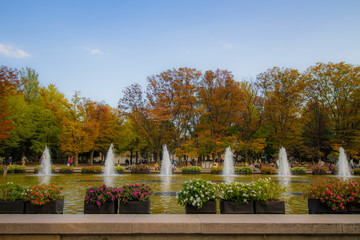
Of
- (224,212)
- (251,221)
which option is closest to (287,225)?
(251,221)

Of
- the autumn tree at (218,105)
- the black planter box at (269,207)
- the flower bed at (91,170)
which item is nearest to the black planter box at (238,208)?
the black planter box at (269,207)

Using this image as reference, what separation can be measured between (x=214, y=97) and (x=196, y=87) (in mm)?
3478

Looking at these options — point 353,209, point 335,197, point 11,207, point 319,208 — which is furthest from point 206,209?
point 11,207

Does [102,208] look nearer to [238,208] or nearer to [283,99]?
[238,208]

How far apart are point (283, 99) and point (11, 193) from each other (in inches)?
1707

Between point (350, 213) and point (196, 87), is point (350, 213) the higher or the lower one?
the lower one

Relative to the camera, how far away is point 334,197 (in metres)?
6.57

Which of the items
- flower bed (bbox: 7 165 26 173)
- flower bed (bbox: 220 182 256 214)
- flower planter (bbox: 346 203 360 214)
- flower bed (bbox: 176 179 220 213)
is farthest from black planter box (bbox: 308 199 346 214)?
flower bed (bbox: 7 165 26 173)

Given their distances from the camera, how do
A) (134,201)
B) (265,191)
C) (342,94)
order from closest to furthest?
(134,201)
(265,191)
(342,94)

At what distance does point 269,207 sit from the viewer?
21.5ft

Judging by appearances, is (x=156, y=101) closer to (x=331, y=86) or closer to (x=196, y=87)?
(x=196, y=87)

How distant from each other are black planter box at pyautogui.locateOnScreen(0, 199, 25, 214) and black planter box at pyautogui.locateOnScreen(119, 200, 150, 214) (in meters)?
2.36

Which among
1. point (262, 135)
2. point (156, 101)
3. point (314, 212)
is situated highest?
point (156, 101)

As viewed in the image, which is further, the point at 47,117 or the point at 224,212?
the point at 47,117
